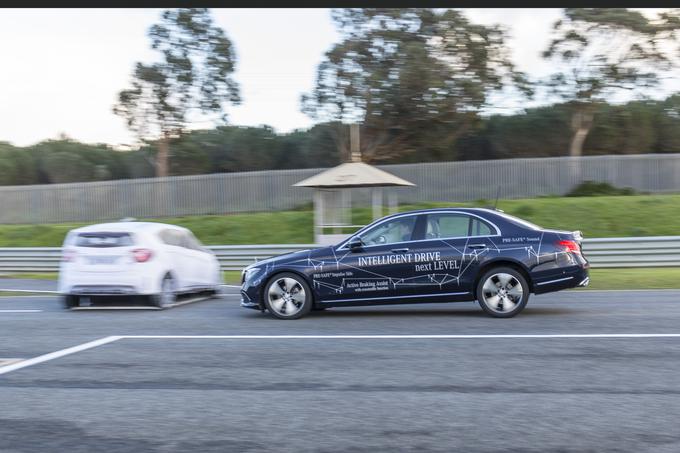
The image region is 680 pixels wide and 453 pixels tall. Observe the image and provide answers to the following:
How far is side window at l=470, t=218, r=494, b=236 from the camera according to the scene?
1094 cm

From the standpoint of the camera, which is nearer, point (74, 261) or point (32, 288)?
point (74, 261)

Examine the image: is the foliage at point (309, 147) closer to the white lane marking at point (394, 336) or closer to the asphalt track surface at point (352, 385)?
the asphalt track surface at point (352, 385)

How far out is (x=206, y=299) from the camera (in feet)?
49.3

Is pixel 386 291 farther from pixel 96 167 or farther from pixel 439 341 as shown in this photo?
pixel 96 167

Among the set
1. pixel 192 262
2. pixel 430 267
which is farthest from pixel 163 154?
pixel 430 267

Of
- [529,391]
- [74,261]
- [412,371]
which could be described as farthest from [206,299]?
[529,391]

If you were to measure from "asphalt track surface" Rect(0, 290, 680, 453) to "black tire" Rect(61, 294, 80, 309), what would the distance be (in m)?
1.93

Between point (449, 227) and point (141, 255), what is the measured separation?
16.9 ft

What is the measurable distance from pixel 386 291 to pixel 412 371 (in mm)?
A: 3664

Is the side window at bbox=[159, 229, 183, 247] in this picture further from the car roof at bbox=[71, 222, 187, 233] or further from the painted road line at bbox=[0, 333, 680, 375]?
the painted road line at bbox=[0, 333, 680, 375]

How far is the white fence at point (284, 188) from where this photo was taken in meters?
31.8

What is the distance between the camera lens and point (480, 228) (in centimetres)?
1096

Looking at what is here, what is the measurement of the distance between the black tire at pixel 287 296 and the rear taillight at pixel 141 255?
259cm

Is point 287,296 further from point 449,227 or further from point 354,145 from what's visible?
point 354,145
